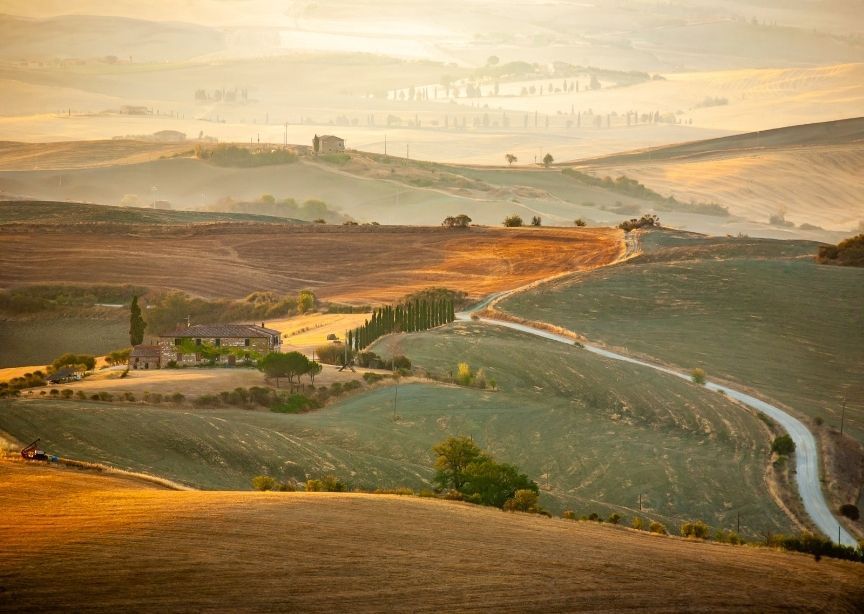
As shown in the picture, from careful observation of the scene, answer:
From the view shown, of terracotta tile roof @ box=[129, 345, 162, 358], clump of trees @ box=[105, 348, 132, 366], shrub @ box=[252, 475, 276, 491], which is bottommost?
clump of trees @ box=[105, 348, 132, 366]

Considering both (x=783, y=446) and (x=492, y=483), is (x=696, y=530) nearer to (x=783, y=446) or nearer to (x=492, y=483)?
(x=492, y=483)

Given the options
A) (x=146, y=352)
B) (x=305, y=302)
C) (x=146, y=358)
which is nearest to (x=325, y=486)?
(x=146, y=358)

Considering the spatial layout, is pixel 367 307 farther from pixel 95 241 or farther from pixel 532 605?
pixel 532 605

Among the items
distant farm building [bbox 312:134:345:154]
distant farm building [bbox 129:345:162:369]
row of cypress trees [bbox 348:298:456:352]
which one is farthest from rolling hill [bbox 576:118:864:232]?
distant farm building [bbox 129:345:162:369]

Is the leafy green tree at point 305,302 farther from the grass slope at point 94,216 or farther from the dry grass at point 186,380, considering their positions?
the grass slope at point 94,216

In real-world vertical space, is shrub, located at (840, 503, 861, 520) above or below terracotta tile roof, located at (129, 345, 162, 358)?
below

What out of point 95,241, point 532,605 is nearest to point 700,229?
point 95,241

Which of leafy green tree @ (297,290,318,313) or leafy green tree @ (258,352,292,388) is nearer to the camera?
leafy green tree @ (258,352,292,388)

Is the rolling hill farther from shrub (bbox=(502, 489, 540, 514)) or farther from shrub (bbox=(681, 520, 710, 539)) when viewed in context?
shrub (bbox=(502, 489, 540, 514))

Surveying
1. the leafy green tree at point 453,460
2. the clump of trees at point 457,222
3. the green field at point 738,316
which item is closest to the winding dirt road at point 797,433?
the green field at point 738,316
